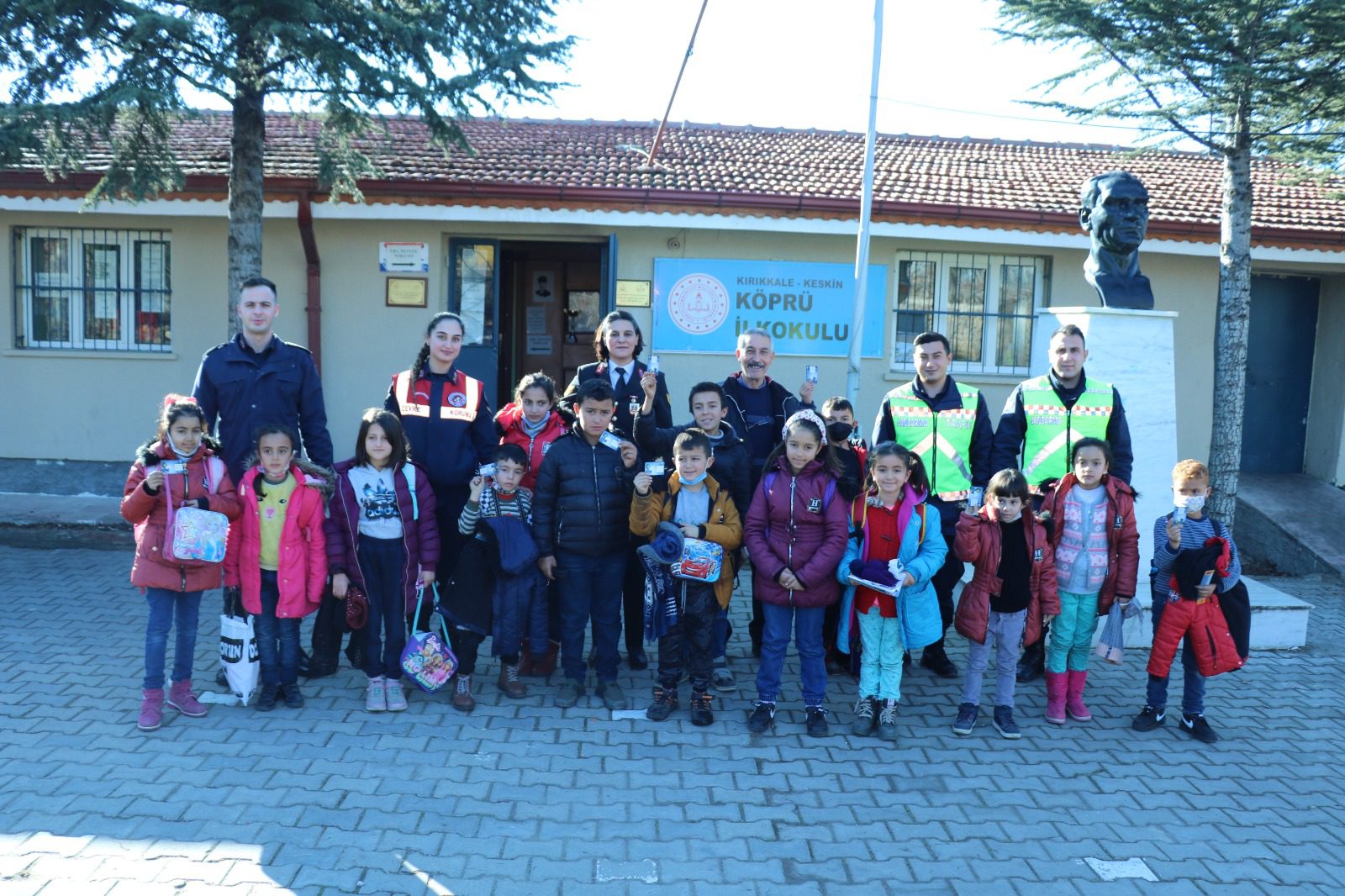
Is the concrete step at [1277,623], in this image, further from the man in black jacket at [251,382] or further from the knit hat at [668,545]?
the man in black jacket at [251,382]

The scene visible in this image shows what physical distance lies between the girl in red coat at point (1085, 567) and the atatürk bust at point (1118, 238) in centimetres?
182

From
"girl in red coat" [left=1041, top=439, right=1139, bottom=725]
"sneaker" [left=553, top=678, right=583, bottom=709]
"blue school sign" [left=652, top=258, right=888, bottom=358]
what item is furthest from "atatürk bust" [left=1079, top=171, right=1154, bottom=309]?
"sneaker" [left=553, top=678, right=583, bottom=709]

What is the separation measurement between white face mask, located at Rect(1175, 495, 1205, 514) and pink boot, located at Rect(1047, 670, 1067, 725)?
1009mm

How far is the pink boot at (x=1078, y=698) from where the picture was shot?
16.4ft

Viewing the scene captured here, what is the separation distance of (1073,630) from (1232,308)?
381 cm

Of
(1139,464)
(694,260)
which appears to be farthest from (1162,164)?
(1139,464)

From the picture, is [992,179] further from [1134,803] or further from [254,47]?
[1134,803]

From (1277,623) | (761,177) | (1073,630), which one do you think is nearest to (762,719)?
(1073,630)

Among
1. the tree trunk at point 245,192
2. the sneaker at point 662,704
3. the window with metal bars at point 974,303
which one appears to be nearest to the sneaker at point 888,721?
the sneaker at point 662,704

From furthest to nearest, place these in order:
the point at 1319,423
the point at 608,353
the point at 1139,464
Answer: the point at 1319,423, the point at 1139,464, the point at 608,353

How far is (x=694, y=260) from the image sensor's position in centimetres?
959

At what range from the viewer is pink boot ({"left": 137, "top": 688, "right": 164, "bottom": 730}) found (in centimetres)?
442

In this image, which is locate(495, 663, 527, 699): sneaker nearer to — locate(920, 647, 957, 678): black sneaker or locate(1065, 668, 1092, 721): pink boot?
locate(920, 647, 957, 678): black sneaker

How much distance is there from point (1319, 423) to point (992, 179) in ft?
14.2
